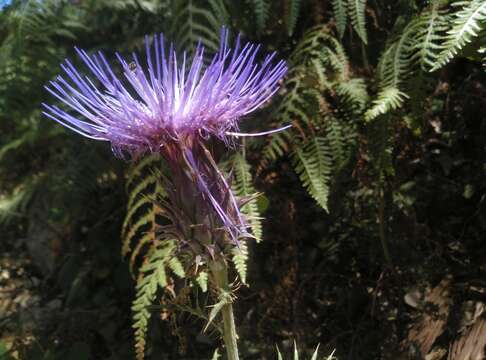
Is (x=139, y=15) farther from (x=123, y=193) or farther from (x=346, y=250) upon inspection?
(x=346, y=250)

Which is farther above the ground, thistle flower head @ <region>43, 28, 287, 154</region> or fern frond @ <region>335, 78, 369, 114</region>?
fern frond @ <region>335, 78, 369, 114</region>

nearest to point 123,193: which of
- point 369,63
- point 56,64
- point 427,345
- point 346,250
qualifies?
point 56,64

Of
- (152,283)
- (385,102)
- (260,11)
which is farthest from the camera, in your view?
(260,11)

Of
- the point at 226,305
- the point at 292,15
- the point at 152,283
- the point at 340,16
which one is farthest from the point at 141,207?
the point at 226,305

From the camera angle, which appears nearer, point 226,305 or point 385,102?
point 226,305

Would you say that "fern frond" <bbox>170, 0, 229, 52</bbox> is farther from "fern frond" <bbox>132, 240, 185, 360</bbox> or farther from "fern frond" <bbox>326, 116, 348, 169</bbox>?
"fern frond" <bbox>132, 240, 185, 360</bbox>

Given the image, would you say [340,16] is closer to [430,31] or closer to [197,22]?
[430,31]

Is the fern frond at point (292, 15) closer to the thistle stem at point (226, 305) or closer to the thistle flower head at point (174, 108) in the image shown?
the thistle flower head at point (174, 108)

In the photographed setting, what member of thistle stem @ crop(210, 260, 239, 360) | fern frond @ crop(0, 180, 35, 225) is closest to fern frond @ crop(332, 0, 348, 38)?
thistle stem @ crop(210, 260, 239, 360)
